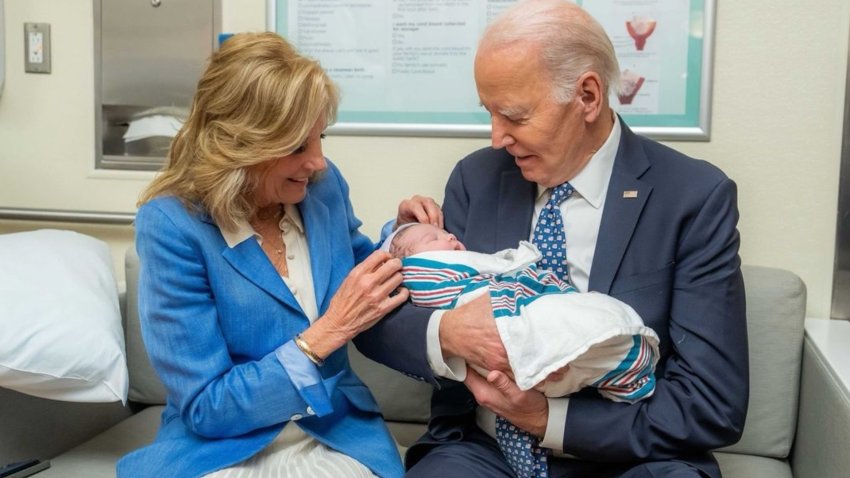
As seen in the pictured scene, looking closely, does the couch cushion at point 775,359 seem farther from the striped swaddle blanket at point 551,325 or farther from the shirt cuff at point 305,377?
the shirt cuff at point 305,377

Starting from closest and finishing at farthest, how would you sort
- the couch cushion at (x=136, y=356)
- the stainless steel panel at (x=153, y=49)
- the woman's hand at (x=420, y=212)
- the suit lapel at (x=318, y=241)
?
1. the suit lapel at (x=318, y=241)
2. the woman's hand at (x=420, y=212)
3. the couch cushion at (x=136, y=356)
4. the stainless steel panel at (x=153, y=49)

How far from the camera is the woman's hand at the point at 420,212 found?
6.23 feet

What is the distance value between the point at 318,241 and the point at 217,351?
0.33 meters

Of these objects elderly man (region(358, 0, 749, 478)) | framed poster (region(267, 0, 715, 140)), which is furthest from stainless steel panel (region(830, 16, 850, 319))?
elderly man (region(358, 0, 749, 478))

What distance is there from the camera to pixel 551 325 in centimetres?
144

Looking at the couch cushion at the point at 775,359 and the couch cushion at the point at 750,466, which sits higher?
the couch cushion at the point at 775,359

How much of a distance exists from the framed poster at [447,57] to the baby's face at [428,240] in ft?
1.97

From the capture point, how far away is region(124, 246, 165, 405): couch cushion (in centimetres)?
231

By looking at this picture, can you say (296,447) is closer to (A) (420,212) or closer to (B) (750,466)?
(A) (420,212)

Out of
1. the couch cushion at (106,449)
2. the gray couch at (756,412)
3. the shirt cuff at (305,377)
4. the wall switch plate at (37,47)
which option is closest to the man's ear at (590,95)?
the gray couch at (756,412)

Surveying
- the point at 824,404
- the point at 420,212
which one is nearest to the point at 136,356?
the point at 420,212

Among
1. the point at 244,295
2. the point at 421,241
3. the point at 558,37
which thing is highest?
the point at 558,37

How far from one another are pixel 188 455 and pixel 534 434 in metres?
0.69

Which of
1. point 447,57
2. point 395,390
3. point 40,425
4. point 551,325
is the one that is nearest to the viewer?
point 551,325
